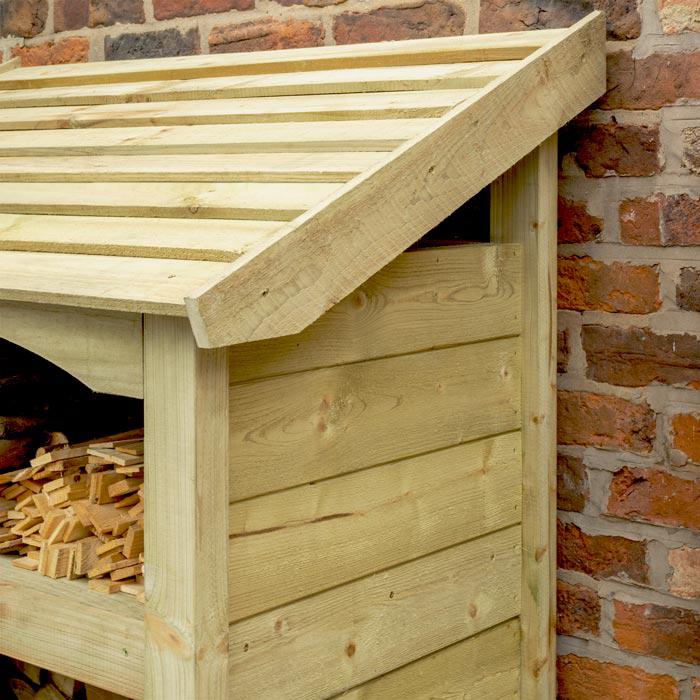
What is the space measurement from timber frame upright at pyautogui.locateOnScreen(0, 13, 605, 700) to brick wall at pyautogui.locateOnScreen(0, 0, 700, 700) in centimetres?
12

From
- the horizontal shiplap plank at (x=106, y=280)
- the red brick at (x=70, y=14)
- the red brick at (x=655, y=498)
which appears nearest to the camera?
the horizontal shiplap plank at (x=106, y=280)

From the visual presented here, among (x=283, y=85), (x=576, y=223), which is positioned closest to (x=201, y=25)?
(x=283, y=85)

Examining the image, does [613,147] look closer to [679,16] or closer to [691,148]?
[691,148]

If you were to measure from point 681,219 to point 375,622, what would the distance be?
0.89 meters

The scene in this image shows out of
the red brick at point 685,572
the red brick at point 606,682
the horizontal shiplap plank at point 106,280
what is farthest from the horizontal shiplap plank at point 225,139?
the red brick at point 606,682

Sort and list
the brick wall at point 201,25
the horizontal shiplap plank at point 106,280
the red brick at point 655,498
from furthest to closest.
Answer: the brick wall at point 201,25
the red brick at point 655,498
the horizontal shiplap plank at point 106,280

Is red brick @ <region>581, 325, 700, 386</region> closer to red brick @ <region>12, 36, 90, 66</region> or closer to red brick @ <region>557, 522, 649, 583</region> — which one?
red brick @ <region>557, 522, 649, 583</region>

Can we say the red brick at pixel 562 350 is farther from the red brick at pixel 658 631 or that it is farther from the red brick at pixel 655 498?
the red brick at pixel 658 631

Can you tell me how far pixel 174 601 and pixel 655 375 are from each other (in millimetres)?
1027

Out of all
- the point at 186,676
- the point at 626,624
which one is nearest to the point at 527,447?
the point at 626,624

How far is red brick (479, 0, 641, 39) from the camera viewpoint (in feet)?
6.86

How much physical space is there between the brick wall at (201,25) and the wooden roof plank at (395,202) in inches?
15.6

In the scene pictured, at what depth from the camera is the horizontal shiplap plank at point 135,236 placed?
4.85 ft

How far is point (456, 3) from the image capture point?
229cm
